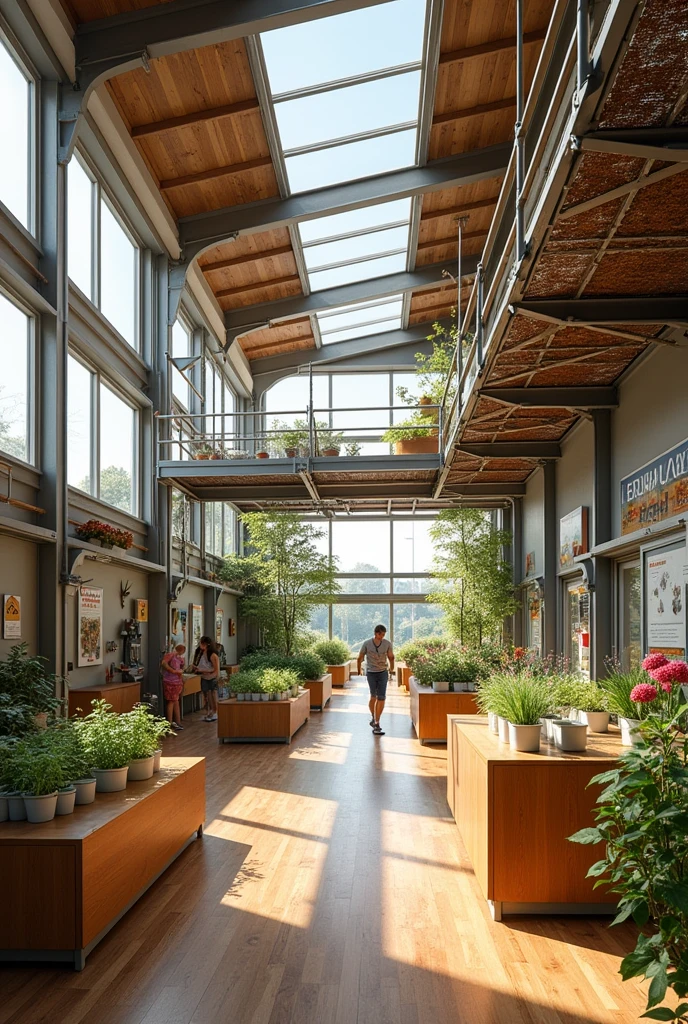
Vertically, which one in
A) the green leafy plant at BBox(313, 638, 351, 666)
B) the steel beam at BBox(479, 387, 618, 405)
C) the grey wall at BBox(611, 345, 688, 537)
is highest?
the steel beam at BBox(479, 387, 618, 405)

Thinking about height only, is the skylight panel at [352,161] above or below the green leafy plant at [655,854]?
above

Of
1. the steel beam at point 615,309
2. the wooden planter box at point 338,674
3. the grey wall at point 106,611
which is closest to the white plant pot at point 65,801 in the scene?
the steel beam at point 615,309

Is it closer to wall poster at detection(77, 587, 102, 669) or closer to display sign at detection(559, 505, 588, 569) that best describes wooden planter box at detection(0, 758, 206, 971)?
wall poster at detection(77, 587, 102, 669)

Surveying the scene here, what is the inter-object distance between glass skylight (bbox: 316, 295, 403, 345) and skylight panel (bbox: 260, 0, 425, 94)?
26.9 ft

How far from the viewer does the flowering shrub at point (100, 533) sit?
34.8ft

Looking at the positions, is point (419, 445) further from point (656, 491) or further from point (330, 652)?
point (330, 652)

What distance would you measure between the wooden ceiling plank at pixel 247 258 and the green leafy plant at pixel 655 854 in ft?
48.0

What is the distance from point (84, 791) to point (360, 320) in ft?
60.5

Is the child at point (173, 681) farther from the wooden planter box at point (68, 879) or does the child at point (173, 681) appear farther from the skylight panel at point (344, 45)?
the wooden planter box at point (68, 879)

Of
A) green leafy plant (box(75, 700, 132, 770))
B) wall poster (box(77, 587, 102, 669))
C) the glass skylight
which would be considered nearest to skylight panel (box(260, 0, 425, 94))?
wall poster (box(77, 587, 102, 669))

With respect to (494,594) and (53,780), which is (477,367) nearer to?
(53,780)

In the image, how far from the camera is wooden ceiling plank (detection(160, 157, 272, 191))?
13.7 m

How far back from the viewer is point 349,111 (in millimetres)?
13102

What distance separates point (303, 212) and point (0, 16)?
651 cm
